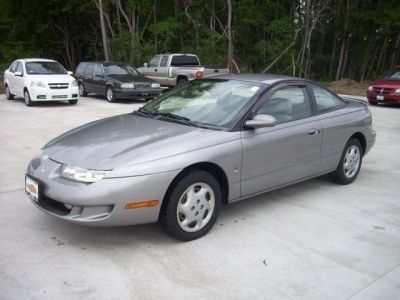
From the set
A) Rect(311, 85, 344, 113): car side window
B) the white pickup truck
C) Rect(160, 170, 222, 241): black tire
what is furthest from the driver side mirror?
the white pickup truck

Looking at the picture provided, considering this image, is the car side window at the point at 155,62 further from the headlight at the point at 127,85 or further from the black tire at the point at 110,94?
the headlight at the point at 127,85

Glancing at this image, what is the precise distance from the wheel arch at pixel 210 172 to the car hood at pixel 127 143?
18cm

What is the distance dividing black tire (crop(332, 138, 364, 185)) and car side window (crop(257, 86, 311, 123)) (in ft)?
3.12

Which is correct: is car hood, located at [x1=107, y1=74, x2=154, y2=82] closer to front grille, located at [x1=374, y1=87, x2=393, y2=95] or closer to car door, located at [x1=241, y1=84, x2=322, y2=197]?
front grille, located at [x1=374, y1=87, x2=393, y2=95]

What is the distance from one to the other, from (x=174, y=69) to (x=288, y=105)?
14887 millimetres

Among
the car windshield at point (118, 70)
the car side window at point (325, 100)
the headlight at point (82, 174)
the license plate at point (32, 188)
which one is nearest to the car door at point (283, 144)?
the car side window at point (325, 100)

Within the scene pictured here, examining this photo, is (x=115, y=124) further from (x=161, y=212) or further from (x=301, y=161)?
(x=301, y=161)

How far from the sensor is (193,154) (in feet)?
13.6

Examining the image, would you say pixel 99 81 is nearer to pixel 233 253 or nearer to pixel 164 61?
pixel 164 61

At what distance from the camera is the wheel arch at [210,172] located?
4078 mm

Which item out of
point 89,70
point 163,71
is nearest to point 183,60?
point 163,71

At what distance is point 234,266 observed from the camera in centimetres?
377

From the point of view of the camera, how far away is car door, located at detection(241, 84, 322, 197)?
4645 mm

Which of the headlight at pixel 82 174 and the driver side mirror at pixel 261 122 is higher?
the driver side mirror at pixel 261 122
